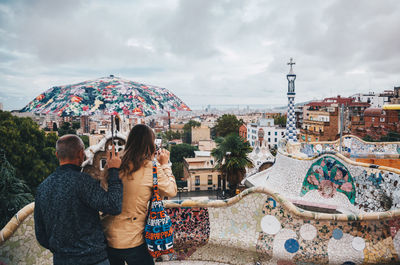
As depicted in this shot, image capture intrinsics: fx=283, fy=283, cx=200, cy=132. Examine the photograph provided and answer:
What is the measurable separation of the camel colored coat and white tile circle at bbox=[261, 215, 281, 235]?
176 centimetres

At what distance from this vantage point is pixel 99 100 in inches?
145

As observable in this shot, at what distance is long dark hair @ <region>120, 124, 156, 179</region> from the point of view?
2070mm

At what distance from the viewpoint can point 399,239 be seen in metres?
3.19

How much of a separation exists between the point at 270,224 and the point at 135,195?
2.02m

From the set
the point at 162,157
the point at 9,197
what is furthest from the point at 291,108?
the point at 9,197

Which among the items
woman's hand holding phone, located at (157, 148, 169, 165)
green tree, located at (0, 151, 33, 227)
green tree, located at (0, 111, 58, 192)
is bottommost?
green tree, located at (0, 151, 33, 227)

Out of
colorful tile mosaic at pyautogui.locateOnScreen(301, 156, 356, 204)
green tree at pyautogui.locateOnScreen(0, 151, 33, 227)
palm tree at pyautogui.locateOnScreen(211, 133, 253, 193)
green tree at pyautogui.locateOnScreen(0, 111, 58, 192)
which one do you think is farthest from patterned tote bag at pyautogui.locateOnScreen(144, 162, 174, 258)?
green tree at pyautogui.locateOnScreen(0, 111, 58, 192)

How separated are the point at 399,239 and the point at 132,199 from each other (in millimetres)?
3038

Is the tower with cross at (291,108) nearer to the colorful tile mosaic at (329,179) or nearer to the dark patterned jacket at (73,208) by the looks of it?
the colorful tile mosaic at (329,179)

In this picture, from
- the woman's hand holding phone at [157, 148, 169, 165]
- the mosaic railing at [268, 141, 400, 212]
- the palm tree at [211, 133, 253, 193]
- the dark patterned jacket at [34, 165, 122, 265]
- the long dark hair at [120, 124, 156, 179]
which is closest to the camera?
the dark patterned jacket at [34, 165, 122, 265]

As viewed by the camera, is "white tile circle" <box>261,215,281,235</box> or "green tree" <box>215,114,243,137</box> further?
"green tree" <box>215,114,243,137</box>

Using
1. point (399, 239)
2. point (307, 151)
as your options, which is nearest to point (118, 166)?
point (399, 239)

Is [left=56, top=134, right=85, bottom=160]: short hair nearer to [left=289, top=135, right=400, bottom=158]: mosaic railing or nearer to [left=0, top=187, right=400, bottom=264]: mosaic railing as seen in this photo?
[left=0, top=187, right=400, bottom=264]: mosaic railing

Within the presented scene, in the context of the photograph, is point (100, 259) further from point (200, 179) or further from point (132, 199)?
point (200, 179)
